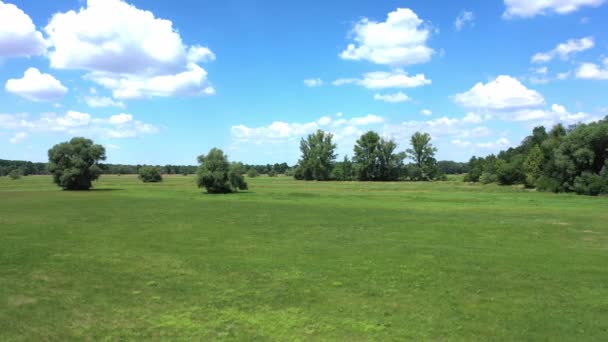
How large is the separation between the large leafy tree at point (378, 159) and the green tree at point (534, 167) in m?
47.9

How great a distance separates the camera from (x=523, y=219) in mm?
30719

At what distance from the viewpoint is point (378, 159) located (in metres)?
124

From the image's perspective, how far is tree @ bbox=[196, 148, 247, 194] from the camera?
6606 cm

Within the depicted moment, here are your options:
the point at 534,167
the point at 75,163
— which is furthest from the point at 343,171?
the point at 75,163

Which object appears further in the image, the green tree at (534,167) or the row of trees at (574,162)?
the green tree at (534,167)

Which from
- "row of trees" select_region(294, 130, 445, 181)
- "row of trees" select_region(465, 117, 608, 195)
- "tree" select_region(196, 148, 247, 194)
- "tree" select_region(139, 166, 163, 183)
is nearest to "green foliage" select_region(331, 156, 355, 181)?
Result: "row of trees" select_region(294, 130, 445, 181)

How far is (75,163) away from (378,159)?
80.3 metres

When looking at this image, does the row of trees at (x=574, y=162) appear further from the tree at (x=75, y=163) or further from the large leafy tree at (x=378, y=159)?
the tree at (x=75, y=163)

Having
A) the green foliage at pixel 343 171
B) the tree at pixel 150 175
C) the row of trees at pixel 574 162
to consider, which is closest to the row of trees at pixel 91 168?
the tree at pixel 150 175

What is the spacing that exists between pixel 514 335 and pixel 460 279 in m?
4.74

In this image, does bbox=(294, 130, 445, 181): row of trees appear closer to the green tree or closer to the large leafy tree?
the large leafy tree

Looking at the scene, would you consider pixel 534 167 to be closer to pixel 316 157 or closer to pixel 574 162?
pixel 574 162

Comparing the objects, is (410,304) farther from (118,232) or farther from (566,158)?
(566,158)

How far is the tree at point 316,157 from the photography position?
13512 cm
